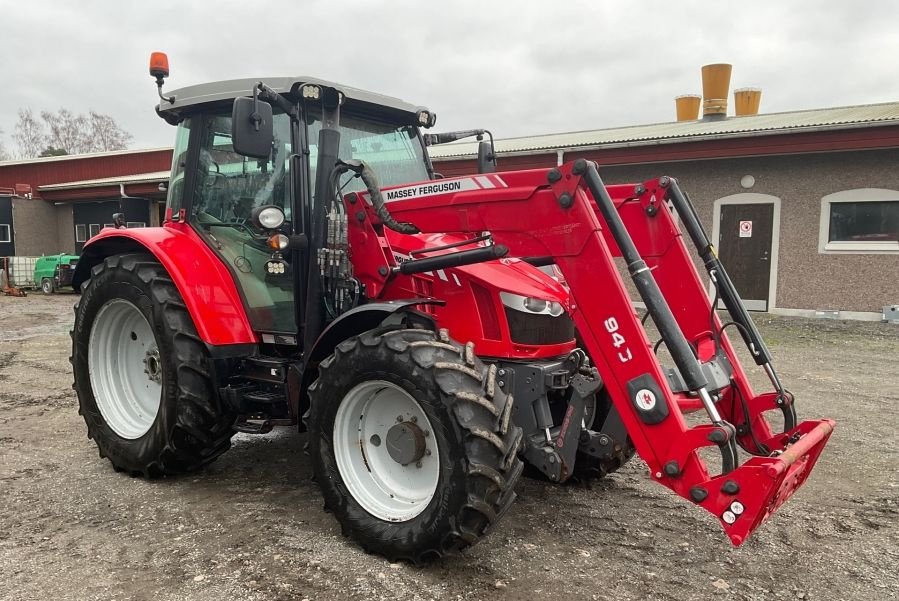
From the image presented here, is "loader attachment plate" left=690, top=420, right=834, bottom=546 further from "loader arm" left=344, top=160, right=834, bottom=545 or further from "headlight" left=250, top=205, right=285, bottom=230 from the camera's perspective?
"headlight" left=250, top=205, right=285, bottom=230

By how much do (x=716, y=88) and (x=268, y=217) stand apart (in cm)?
1401

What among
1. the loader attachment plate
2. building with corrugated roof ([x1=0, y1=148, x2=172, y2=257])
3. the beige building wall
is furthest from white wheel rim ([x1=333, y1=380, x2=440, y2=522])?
building with corrugated roof ([x1=0, y1=148, x2=172, y2=257])

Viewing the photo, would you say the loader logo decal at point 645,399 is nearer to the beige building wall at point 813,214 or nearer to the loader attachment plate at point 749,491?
the loader attachment plate at point 749,491

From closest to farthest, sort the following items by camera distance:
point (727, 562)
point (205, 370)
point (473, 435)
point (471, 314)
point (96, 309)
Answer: point (473, 435)
point (727, 562)
point (471, 314)
point (205, 370)
point (96, 309)

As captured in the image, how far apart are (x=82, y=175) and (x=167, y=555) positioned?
26.1 metres

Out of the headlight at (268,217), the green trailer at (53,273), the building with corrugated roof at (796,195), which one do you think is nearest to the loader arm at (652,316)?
the headlight at (268,217)

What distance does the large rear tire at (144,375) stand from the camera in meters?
3.76

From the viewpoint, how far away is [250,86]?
3836 millimetres

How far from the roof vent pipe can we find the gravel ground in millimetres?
11917

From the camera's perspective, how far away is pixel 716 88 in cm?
1500

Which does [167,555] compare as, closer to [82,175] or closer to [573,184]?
[573,184]

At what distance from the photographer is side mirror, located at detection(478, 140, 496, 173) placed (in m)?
4.62

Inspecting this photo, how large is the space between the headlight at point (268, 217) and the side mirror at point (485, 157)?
1.57 metres

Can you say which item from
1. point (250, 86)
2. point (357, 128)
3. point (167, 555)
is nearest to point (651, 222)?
point (357, 128)
